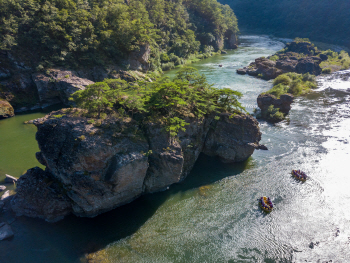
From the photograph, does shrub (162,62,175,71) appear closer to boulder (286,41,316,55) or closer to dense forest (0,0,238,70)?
dense forest (0,0,238,70)

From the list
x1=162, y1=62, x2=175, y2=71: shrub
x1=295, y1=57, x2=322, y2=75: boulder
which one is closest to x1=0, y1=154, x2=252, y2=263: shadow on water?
x1=162, y1=62, x2=175, y2=71: shrub

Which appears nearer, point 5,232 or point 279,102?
point 5,232

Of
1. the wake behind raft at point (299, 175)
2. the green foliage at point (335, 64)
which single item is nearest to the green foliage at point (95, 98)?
the wake behind raft at point (299, 175)

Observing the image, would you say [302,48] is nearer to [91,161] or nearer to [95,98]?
[95,98]

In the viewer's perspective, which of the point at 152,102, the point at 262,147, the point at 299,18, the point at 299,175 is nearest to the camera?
the point at 152,102

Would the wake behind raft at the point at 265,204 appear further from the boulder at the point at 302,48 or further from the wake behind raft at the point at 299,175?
the boulder at the point at 302,48

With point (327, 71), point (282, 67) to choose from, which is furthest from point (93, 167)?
point (327, 71)
